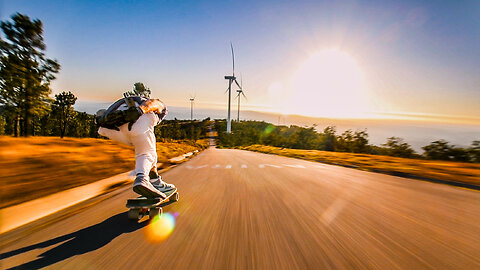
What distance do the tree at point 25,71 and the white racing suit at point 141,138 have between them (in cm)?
2573

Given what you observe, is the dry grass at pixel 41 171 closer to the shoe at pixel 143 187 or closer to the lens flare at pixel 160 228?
the shoe at pixel 143 187

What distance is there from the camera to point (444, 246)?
320cm

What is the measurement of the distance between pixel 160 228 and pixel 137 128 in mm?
1618

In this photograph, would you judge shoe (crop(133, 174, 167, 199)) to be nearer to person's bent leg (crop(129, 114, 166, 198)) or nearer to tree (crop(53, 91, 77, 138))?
person's bent leg (crop(129, 114, 166, 198))

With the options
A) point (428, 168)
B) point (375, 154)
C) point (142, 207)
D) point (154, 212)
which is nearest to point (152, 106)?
point (142, 207)

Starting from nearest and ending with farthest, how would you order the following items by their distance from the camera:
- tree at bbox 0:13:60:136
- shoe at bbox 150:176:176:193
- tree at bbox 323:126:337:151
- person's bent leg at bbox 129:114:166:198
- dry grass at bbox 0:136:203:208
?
person's bent leg at bbox 129:114:166:198 → shoe at bbox 150:176:176:193 → dry grass at bbox 0:136:203:208 → tree at bbox 0:13:60:136 → tree at bbox 323:126:337:151

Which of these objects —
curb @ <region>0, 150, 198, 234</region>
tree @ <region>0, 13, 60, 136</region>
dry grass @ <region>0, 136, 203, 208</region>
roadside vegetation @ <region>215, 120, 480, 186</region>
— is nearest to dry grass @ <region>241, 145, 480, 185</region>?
roadside vegetation @ <region>215, 120, 480, 186</region>

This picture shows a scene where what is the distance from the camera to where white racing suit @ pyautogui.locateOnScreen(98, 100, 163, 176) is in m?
3.96

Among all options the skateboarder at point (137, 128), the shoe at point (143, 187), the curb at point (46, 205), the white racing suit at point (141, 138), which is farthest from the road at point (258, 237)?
the white racing suit at point (141, 138)

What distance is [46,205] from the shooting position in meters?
4.76

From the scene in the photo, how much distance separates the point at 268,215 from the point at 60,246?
3.08 metres

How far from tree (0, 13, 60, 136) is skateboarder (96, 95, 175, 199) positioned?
25.6 m

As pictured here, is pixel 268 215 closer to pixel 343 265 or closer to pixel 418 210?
pixel 343 265

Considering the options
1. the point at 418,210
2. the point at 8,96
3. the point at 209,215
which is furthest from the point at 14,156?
the point at 8,96
